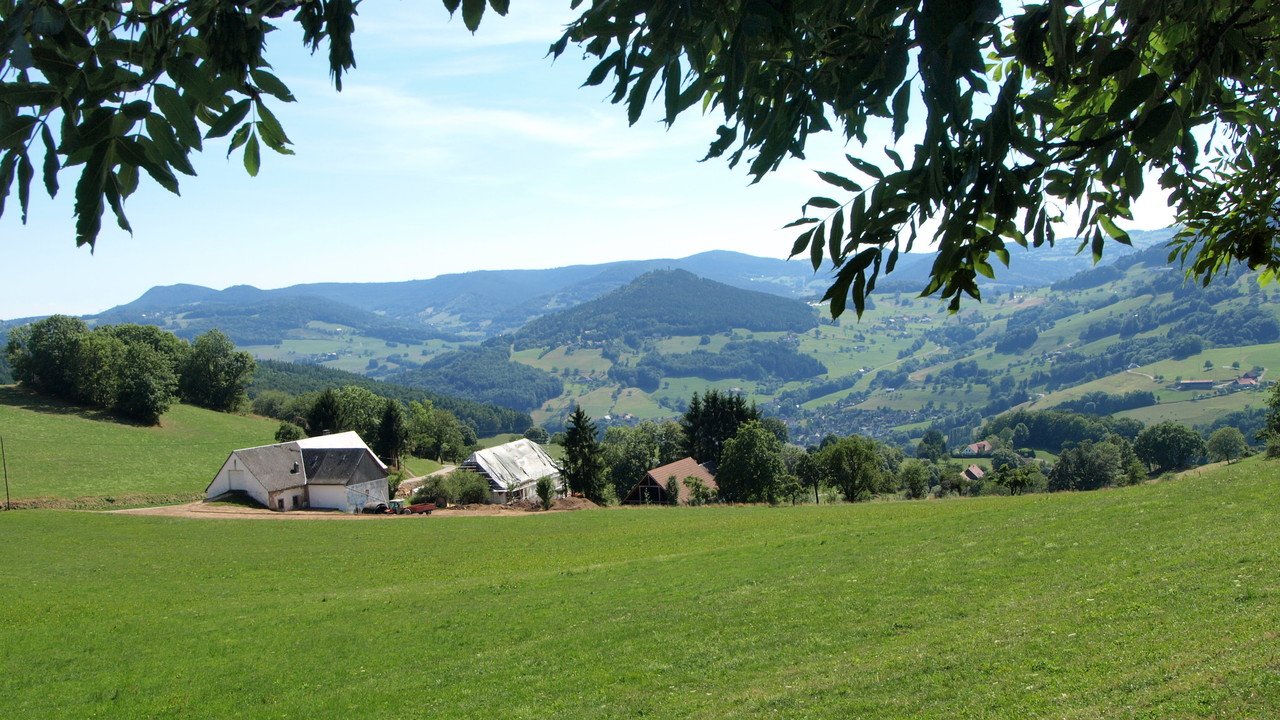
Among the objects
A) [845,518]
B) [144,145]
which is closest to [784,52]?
[144,145]

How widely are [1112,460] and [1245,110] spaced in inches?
3532

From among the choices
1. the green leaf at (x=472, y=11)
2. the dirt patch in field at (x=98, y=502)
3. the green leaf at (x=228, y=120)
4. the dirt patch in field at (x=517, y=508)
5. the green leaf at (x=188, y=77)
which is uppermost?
the green leaf at (x=472, y=11)

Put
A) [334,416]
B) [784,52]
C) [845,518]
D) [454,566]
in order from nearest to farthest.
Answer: [784,52] → [454,566] → [845,518] → [334,416]

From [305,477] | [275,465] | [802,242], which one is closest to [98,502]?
[275,465]

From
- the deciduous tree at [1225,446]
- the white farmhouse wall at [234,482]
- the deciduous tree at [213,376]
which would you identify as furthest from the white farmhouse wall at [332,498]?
the deciduous tree at [1225,446]

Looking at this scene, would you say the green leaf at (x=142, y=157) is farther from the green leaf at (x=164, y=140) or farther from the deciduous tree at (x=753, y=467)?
the deciduous tree at (x=753, y=467)

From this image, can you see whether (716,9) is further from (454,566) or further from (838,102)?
(454,566)

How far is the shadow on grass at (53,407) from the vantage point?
66.1 m

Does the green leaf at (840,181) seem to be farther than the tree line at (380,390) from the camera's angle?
No

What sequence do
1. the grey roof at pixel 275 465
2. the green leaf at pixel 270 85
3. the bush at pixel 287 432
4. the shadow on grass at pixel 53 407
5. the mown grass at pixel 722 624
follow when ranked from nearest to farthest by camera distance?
1. the green leaf at pixel 270 85
2. the mown grass at pixel 722 624
3. the grey roof at pixel 275 465
4. the shadow on grass at pixel 53 407
5. the bush at pixel 287 432

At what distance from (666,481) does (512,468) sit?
19.0 m

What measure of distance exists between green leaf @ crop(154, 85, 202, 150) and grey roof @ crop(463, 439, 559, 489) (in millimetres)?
59909

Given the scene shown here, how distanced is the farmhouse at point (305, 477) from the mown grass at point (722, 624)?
20.3 metres

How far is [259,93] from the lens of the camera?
2.44 m
